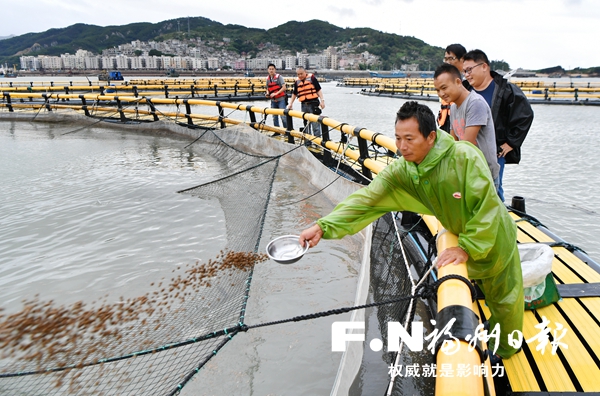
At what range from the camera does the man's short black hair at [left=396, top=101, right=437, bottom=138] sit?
1.93m

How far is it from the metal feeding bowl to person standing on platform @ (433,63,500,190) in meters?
1.71

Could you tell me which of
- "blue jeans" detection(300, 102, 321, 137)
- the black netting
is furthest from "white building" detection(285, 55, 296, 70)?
the black netting

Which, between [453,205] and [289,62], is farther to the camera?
[289,62]

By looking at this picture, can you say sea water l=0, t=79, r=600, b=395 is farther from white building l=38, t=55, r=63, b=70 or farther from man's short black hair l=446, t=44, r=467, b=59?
white building l=38, t=55, r=63, b=70

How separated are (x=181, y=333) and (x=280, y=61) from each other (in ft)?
588

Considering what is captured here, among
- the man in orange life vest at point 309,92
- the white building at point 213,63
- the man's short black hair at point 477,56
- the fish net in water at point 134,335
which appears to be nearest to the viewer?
the fish net in water at point 134,335

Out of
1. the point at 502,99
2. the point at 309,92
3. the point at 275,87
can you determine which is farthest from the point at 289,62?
the point at 502,99

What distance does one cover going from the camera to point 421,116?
75.7 inches

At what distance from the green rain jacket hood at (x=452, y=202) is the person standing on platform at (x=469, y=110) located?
1.14 m

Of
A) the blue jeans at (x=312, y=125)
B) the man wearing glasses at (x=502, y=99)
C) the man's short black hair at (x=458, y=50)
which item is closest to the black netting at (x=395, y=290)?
the man wearing glasses at (x=502, y=99)

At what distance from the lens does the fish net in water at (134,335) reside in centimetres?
264

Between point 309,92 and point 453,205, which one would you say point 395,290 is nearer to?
point 453,205

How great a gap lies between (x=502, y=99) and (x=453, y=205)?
2290mm

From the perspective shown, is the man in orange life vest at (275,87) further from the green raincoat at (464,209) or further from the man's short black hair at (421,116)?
the man's short black hair at (421,116)
